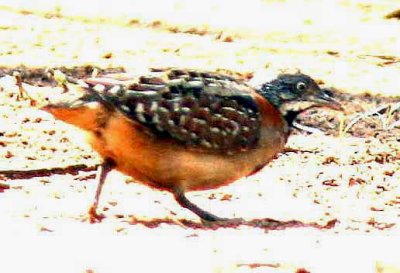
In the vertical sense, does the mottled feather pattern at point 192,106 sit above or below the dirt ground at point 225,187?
above

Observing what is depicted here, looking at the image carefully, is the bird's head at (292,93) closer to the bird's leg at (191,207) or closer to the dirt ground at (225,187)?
the dirt ground at (225,187)

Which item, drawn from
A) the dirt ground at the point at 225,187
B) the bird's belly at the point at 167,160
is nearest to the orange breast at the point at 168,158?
the bird's belly at the point at 167,160

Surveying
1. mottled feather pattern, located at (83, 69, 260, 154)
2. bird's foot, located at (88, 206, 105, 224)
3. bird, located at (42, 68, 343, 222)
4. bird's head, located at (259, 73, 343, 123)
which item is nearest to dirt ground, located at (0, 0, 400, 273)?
bird's foot, located at (88, 206, 105, 224)

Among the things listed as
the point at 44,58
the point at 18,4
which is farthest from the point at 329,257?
the point at 18,4

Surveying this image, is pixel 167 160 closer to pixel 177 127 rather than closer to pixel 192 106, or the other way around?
pixel 177 127

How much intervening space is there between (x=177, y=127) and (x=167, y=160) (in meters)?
0.19

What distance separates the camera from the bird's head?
923cm

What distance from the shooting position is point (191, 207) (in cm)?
867

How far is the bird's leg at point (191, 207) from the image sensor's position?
862cm

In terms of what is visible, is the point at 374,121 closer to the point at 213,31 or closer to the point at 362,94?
the point at 362,94

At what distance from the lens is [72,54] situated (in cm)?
1300

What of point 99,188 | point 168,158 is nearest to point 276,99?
point 168,158

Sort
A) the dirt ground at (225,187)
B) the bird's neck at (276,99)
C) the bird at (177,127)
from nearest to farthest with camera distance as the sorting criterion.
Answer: the dirt ground at (225,187) → the bird at (177,127) → the bird's neck at (276,99)

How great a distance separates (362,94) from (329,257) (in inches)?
184
